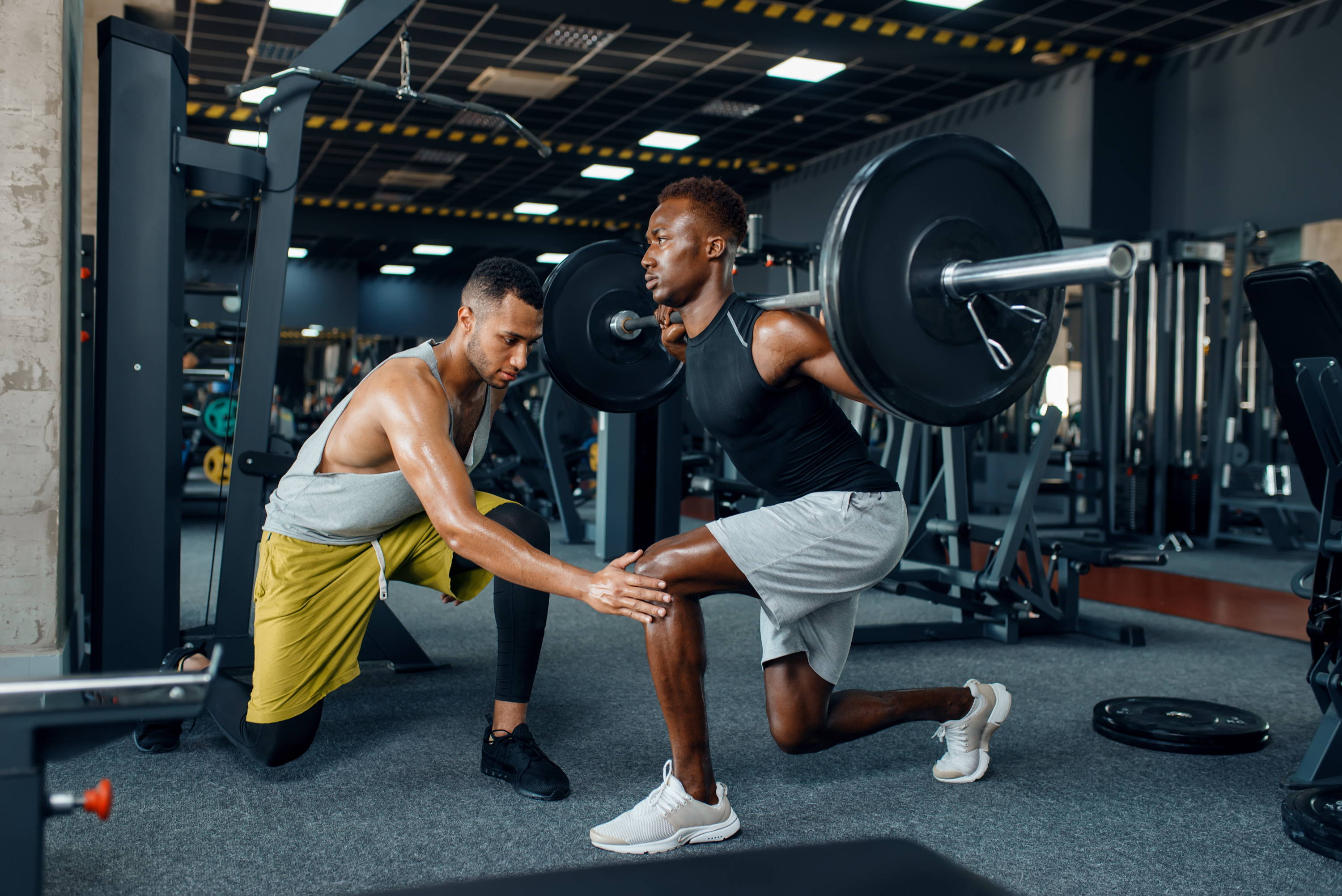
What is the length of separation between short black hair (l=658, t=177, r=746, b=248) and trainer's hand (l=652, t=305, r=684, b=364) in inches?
13.2

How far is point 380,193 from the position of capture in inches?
477

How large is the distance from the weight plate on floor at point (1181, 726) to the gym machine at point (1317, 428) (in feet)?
0.71

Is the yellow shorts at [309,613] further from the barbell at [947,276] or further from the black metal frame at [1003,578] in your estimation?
the black metal frame at [1003,578]

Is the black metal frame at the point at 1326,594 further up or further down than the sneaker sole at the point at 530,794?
further up

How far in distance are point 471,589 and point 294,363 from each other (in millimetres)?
16902

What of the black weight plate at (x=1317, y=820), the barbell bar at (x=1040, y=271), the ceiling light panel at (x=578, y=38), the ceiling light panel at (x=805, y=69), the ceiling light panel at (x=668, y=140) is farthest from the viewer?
the ceiling light panel at (x=668, y=140)

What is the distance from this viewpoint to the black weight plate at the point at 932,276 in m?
1.52

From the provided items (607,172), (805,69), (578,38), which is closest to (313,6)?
(578,38)

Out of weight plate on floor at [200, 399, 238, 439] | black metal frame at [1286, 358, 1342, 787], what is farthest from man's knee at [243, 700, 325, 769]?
weight plate on floor at [200, 399, 238, 439]

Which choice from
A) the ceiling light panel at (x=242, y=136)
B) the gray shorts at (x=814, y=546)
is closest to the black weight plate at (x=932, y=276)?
the gray shorts at (x=814, y=546)

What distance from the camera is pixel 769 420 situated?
1890 millimetres

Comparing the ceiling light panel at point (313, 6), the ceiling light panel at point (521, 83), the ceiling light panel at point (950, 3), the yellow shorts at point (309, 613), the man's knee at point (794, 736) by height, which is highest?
the ceiling light panel at point (521, 83)

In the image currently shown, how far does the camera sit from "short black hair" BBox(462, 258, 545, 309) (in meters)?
2.16

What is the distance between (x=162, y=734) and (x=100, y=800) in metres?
1.75
